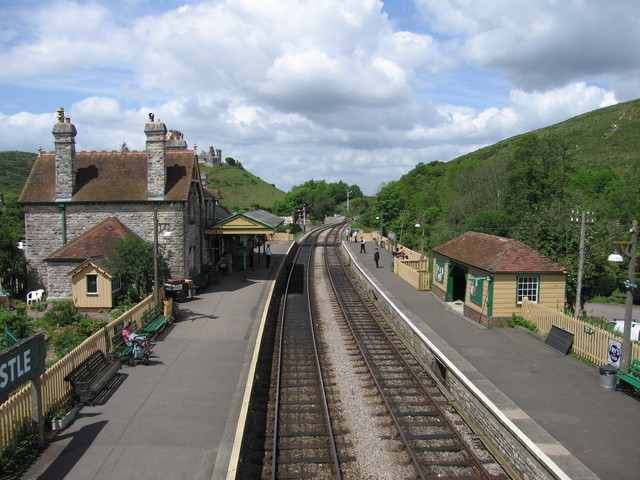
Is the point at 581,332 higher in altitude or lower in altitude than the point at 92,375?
higher

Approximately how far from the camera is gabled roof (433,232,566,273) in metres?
17.1

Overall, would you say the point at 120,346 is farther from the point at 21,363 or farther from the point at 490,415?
the point at 490,415

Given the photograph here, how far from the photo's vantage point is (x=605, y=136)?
9406 centimetres

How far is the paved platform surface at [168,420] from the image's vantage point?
26.3 feet

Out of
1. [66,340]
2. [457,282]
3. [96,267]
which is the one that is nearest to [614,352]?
[457,282]

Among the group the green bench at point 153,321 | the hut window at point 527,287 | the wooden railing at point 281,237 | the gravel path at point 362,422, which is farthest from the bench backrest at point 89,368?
the wooden railing at point 281,237

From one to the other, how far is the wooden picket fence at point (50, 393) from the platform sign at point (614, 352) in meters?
13.3

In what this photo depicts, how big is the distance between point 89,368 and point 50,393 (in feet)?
5.82

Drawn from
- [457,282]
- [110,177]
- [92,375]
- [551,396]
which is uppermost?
[110,177]

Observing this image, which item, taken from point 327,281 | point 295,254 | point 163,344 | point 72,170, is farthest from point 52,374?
point 295,254

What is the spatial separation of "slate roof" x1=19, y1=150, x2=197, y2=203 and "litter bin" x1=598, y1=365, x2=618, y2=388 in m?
17.7

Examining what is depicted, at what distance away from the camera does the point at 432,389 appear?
42.7 feet

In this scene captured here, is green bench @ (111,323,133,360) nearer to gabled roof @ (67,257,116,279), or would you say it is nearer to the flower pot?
the flower pot

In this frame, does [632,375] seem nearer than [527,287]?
Yes
